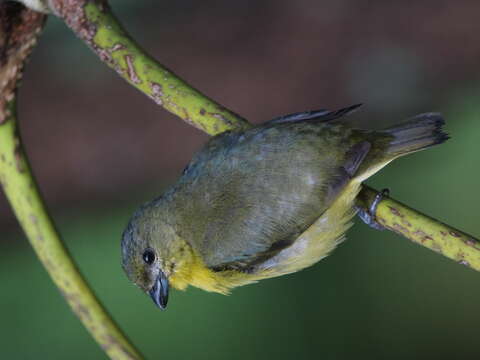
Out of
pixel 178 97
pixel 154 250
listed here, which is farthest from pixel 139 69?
pixel 154 250

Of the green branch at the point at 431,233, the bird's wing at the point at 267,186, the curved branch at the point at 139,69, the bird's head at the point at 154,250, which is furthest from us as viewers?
the bird's head at the point at 154,250

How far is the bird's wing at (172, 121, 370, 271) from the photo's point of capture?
1.46 metres

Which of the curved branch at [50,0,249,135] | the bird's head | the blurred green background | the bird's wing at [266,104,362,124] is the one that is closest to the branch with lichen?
the curved branch at [50,0,249,135]

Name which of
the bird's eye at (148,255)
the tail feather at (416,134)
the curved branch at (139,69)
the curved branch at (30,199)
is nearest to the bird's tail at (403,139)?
the tail feather at (416,134)

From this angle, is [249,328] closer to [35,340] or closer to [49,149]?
[35,340]

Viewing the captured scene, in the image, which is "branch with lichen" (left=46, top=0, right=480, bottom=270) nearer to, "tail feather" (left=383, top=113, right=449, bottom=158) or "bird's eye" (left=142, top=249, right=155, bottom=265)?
"tail feather" (left=383, top=113, right=449, bottom=158)

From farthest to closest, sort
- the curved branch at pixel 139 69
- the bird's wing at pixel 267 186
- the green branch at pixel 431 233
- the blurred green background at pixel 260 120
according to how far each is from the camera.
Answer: the blurred green background at pixel 260 120 → the bird's wing at pixel 267 186 → the curved branch at pixel 139 69 → the green branch at pixel 431 233

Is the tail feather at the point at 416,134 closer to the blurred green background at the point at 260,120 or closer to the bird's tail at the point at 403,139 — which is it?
the bird's tail at the point at 403,139

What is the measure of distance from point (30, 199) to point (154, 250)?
0.41m

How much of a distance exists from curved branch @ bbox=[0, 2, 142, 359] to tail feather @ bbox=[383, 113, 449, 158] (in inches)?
27.3

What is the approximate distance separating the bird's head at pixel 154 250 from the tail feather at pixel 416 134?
49 cm

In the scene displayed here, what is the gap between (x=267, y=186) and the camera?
1471 millimetres

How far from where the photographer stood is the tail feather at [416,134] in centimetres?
152

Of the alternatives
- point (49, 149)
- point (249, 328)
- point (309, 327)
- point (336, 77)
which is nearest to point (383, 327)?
point (309, 327)
